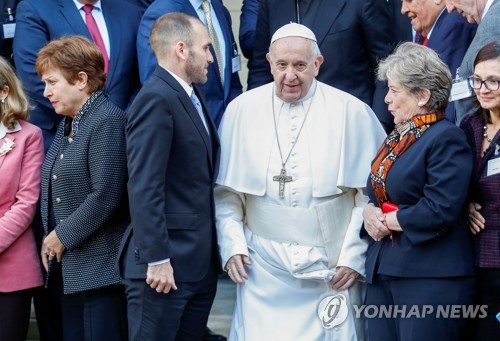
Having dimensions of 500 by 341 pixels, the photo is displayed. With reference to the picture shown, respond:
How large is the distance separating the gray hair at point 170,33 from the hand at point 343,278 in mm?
1346

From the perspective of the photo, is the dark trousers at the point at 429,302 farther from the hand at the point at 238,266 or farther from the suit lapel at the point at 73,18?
the suit lapel at the point at 73,18

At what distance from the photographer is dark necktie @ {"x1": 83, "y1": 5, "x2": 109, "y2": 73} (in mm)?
6031

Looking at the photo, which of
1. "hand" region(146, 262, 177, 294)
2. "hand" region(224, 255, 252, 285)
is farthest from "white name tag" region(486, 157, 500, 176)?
"hand" region(146, 262, 177, 294)

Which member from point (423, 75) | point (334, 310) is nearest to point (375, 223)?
point (334, 310)

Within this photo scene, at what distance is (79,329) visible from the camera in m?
5.35

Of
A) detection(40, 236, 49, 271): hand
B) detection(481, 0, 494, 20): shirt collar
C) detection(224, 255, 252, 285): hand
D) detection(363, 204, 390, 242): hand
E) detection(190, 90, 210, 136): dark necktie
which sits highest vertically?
detection(481, 0, 494, 20): shirt collar

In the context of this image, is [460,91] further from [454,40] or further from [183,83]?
[183,83]

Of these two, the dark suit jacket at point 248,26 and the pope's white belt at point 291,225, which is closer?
the pope's white belt at point 291,225

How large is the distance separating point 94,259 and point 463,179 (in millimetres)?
1905

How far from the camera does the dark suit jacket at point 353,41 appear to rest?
19.8 ft

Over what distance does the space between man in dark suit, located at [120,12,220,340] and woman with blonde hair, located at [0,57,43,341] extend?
773 millimetres

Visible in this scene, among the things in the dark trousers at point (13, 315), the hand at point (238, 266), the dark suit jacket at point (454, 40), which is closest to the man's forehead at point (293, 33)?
the dark suit jacket at point (454, 40)

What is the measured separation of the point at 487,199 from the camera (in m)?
4.59

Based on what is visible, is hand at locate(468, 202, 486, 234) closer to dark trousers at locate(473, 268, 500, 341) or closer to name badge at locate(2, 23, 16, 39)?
dark trousers at locate(473, 268, 500, 341)
